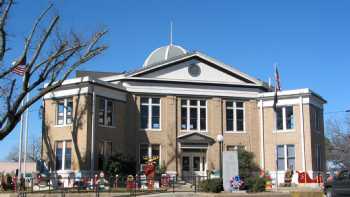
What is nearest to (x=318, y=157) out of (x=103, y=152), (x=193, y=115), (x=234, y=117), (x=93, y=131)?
(x=234, y=117)

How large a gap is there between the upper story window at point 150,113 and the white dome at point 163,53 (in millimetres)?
7254

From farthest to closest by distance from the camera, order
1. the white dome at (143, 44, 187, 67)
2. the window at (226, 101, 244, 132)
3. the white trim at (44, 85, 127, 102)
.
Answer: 1. the white dome at (143, 44, 187, 67)
2. the window at (226, 101, 244, 132)
3. the white trim at (44, 85, 127, 102)

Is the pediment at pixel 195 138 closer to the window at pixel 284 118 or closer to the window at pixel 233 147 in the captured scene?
the window at pixel 233 147

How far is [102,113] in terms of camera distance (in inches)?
1437

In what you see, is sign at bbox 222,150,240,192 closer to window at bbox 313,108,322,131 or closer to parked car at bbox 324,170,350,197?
Result: parked car at bbox 324,170,350,197

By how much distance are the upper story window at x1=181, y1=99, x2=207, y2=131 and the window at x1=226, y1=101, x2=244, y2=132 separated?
197cm

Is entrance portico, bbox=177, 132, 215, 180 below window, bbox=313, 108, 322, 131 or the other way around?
below

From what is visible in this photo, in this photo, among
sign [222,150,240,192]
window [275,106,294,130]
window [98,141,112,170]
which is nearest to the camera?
sign [222,150,240,192]

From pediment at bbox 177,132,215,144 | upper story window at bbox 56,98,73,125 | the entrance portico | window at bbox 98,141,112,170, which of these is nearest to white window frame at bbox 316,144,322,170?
the entrance portico

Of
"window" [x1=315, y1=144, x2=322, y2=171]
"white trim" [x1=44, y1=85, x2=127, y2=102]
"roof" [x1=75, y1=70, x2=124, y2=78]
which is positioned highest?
"roof" [x1=75, y1=70, x2=124, y2=78]

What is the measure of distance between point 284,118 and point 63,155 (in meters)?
17.4

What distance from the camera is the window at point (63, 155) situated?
35062 mm

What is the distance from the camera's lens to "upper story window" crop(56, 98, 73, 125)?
117 ft

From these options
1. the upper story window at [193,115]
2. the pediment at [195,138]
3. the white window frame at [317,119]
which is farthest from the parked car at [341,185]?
the white window frame at [317,119]
